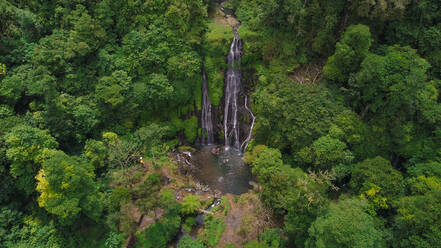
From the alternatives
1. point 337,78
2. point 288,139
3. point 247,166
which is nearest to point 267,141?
point 288,139

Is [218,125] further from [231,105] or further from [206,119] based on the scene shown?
[231,105]

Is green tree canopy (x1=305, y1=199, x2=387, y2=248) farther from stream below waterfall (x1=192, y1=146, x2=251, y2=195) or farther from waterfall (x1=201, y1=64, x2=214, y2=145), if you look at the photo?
waterfall (x1=201, y1=64, x2=214, y2=145)

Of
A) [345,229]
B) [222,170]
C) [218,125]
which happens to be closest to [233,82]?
[218,125]

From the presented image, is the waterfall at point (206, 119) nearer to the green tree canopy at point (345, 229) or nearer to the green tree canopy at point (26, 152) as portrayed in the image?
the green tree canopy at point (26, 152)

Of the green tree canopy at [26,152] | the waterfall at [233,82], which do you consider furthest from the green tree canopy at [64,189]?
the waterfall at [233,82]

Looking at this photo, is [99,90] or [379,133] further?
[99,90]

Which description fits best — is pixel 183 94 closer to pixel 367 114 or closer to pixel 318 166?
pixel 318 166
